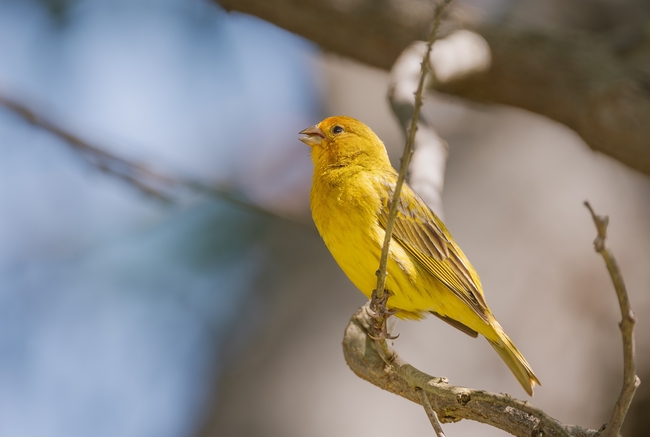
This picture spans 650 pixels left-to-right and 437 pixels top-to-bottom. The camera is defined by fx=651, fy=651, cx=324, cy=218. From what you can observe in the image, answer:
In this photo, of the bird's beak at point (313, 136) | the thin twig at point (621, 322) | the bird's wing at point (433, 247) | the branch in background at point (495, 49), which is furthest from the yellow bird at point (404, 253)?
Answer: the branch in background at point (495, 49)

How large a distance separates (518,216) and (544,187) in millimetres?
383

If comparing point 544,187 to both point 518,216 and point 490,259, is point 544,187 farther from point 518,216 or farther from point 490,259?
point 490,259

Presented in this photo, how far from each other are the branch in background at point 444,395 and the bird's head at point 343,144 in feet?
3.52

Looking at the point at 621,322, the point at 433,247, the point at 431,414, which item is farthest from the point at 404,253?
the point at 621,322

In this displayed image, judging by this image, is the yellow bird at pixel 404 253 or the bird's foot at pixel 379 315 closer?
the bird's foot at pixel 379 315

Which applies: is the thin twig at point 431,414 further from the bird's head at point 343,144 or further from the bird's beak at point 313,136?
the bird's beak at point 313,136

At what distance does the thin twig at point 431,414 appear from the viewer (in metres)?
1.90

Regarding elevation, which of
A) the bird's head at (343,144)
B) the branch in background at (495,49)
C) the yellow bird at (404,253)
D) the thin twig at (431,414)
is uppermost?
the branch in background at (495,49)

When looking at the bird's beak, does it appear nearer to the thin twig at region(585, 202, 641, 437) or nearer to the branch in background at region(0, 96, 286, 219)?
the branch in background at region(0, 96, 286, 219)

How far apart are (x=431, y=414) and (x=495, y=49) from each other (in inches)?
148

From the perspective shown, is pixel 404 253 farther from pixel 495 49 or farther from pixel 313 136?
pixel 495 49

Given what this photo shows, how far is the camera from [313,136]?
3.95 metres

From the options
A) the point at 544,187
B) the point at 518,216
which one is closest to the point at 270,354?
the point at 518,216

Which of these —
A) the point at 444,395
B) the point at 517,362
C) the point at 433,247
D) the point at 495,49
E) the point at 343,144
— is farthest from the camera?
the point at 495,49
